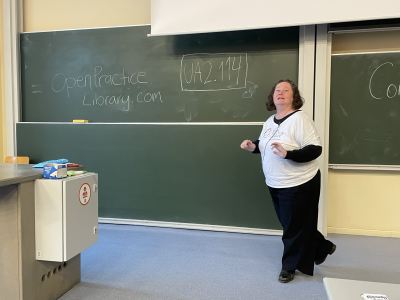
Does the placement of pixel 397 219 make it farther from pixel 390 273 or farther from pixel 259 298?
pixel 259 298

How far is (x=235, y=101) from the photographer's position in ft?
10.6

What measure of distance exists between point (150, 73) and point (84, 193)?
6.16ft

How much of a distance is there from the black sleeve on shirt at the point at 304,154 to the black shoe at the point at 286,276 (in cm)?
87

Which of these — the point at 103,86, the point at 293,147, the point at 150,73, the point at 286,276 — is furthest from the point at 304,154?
the point at 103,86

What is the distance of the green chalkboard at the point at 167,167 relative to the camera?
3211mm

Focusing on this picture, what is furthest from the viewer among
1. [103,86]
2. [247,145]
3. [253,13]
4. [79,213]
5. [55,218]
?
[103,86]

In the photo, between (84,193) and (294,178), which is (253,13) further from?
(84,193)

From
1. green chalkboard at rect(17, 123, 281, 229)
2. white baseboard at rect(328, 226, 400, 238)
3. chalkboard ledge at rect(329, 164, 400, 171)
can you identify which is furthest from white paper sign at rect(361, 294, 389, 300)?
white baseboard at rect(328, 226, 400, 238)

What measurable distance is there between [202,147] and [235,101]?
620 mm

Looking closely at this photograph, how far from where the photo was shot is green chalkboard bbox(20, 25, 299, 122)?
10.4 ft

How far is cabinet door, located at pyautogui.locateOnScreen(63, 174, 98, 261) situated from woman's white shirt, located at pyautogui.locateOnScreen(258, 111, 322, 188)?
4.22 feet

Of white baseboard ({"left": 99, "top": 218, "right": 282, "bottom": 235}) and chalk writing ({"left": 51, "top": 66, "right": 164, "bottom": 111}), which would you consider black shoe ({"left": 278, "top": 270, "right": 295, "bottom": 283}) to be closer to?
white baseboard ({"left": 99, "top": 218, "right": 282, "bottom": 235})

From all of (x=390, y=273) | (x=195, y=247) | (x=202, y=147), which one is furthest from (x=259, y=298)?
(x=202, y=147)

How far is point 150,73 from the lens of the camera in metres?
3.40
